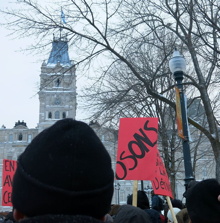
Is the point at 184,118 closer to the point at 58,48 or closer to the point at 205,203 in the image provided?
the point at 205,203

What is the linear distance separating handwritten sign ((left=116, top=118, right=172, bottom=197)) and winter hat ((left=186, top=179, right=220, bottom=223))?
112 inches

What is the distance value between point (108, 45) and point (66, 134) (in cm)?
1175

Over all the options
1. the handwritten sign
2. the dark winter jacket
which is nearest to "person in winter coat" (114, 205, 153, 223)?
the handwritten sign

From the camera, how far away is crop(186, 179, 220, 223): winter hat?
2771 millimetres

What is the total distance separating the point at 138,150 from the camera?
239 inches

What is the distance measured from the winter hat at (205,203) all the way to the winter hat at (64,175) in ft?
4.97

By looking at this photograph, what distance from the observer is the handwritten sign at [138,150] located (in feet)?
19.4

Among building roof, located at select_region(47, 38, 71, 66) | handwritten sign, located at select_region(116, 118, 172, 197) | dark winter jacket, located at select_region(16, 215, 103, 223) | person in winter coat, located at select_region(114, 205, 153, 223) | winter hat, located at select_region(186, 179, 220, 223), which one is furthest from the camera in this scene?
building roof, located at select_region(47, 38, 71, 66)

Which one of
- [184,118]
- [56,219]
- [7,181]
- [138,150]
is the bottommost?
[7,181]

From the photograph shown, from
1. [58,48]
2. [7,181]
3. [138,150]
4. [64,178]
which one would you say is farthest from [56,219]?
Answer: [58,48]

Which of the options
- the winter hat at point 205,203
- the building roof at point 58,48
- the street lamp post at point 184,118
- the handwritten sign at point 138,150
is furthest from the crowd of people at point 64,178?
the building roof at point 58,48

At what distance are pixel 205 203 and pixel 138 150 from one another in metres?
Answer: 3.25

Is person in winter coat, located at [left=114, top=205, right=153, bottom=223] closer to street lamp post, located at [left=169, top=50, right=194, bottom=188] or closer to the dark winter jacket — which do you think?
the dark winter jacket

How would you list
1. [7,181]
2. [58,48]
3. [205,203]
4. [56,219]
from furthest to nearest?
[58,48]
[7,181]
[205,203]
[56,219]
